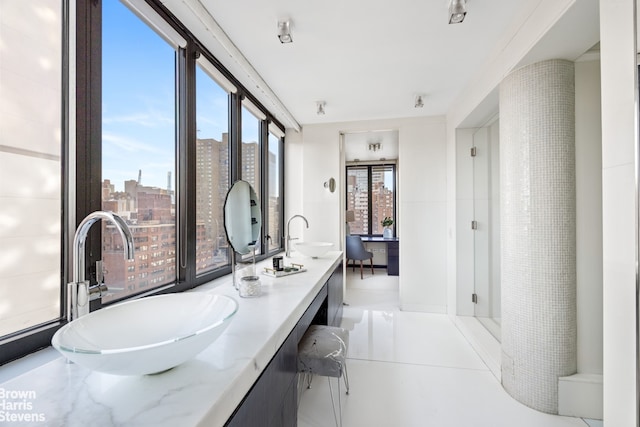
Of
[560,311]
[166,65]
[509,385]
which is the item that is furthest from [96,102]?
[509,385]

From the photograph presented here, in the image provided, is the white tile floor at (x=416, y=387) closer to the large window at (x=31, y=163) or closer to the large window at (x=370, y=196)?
the large window at (x=31, y=163)

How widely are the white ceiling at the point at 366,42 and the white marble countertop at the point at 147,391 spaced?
1.79m

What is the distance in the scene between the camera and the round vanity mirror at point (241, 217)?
172cm

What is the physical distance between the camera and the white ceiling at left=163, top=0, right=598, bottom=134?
5.38ft

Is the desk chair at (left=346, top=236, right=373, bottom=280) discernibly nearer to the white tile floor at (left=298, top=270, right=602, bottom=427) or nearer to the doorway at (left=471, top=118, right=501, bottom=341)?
the white tile floor at (left=298, top=270, right=602, bottom=427)

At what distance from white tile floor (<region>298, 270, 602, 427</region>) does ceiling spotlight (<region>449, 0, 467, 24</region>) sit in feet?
7.91

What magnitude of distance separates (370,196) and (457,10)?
185 inches

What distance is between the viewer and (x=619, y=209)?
103 centimetres

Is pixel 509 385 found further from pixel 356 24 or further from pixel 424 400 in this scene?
pixel 356 24

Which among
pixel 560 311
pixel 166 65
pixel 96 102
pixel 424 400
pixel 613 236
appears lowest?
pixel 424 400

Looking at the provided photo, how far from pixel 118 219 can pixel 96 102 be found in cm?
76

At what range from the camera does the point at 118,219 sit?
31.9 inches

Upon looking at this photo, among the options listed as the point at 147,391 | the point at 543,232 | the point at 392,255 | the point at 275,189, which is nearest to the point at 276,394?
the point at 147,391

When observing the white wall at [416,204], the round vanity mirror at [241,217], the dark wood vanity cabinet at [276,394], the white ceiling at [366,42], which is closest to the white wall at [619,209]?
the white ceiling at [366,42]
